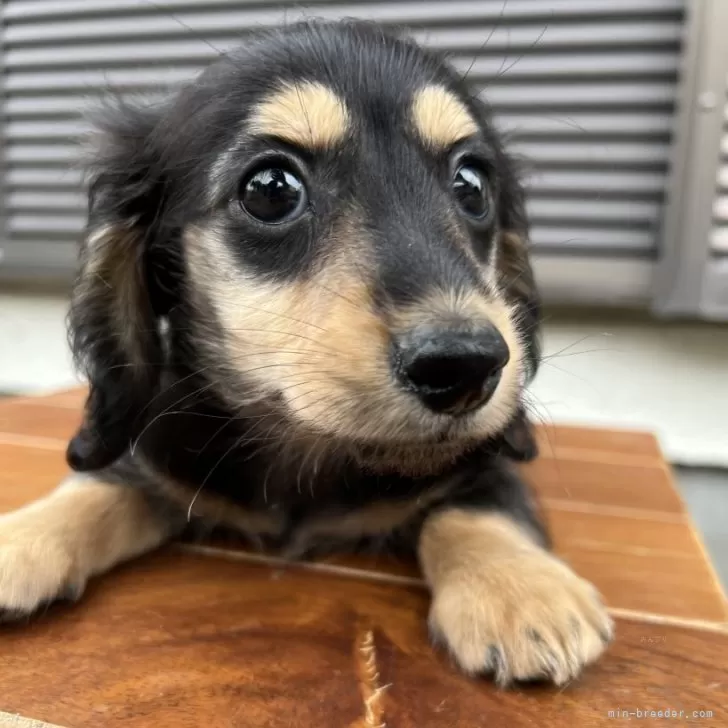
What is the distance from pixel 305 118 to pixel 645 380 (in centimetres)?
162

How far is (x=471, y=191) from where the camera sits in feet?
3.69

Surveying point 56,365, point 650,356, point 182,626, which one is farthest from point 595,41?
point 56,365

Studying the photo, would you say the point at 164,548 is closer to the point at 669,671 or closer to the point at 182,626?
the point at 182,626

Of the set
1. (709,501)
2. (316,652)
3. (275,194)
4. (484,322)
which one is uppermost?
(275,194)

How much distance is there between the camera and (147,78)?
7.97ft

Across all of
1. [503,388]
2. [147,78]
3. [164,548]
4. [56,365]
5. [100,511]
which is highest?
[147,78]

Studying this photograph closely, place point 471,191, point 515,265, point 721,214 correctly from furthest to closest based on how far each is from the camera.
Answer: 1. point 721,214
2. point 515,265
3. point 471,191

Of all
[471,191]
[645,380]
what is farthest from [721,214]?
[471,191]

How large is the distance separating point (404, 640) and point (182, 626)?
28 centimetres

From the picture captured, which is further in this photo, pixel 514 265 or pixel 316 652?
pixel 514 265

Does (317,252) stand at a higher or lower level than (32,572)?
higher

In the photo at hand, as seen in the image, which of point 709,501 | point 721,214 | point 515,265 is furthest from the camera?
point 709,501

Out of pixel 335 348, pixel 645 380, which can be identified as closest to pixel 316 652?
pixel 335 348

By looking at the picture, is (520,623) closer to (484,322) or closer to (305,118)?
(484,322)
